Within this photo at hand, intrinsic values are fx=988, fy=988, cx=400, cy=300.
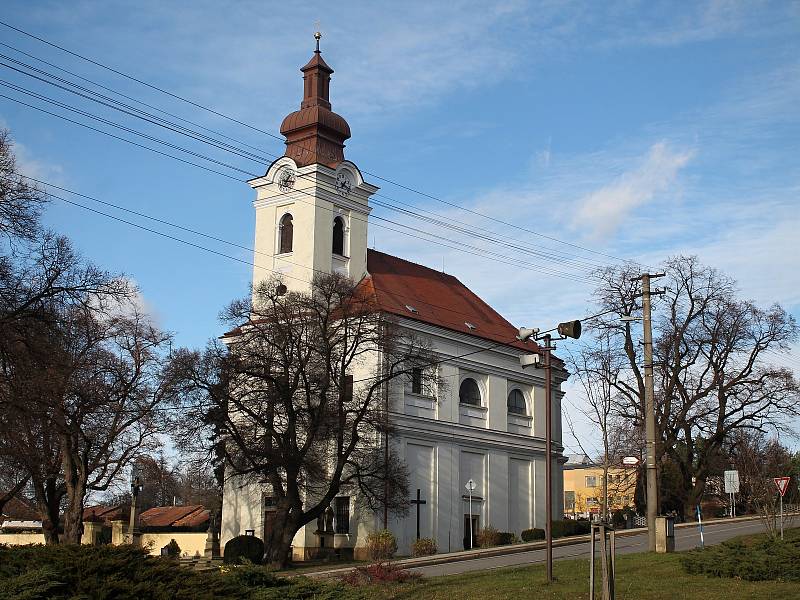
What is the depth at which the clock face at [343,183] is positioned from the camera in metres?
48.3

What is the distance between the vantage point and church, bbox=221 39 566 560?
44875 millimetres

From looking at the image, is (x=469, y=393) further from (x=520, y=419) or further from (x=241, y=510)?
(x=241, y=510)

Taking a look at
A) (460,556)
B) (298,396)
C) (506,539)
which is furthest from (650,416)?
(506,539)

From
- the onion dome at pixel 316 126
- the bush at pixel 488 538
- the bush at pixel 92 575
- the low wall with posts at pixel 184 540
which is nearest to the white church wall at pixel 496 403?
the bush at pixel 488 538

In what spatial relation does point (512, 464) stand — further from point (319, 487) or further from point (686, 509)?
point (319, 487)

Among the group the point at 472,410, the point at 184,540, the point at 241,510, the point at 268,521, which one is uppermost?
the point at 472,410

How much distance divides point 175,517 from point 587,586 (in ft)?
210

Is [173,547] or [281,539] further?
[173,547]

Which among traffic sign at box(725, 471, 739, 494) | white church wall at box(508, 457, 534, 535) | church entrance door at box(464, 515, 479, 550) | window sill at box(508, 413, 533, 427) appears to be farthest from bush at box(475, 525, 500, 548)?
traffic sign at box(725, 471, 739, 494)

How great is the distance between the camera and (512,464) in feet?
171

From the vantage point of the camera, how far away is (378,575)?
73.7ft

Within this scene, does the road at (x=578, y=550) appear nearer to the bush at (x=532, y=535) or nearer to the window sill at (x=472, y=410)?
the bush at (x=532, y=535)

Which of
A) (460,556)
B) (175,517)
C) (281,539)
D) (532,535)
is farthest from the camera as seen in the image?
(175,517)

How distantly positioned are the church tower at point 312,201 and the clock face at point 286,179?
0.14 ft
